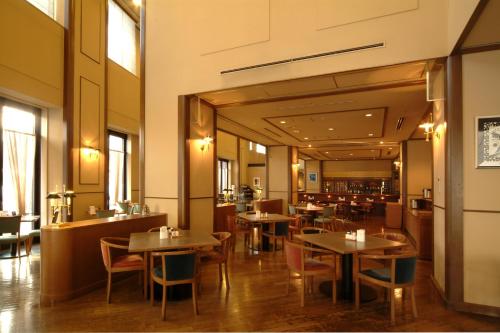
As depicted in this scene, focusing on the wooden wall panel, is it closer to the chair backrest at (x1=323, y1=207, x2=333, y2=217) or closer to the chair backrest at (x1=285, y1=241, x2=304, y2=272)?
the chair backrest at (x1=285, y1=241, x2=304, y2=272)

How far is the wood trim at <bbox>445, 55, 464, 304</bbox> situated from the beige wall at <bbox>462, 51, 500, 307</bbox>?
0.18 feet

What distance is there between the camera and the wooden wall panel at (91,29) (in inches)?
305

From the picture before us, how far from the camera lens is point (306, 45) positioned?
435 centimetres

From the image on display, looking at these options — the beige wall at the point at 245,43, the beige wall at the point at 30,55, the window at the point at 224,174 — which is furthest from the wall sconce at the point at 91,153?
the window at the point at 224,174

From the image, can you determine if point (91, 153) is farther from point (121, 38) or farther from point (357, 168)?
point (357, 168)

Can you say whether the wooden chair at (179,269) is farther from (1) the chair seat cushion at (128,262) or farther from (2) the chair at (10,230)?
(2) the chair at (10,230)

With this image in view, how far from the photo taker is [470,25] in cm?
285

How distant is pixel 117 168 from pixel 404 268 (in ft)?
30.2

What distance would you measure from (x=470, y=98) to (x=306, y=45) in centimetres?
219

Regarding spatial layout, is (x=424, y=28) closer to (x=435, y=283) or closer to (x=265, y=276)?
(x=435, y=283)

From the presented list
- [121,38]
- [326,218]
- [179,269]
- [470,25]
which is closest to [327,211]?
[326,218]

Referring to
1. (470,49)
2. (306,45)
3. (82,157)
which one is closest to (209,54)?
(306,45)

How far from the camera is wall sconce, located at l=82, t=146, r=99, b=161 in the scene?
7691 mm

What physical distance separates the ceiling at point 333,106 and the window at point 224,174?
24.8 ft
